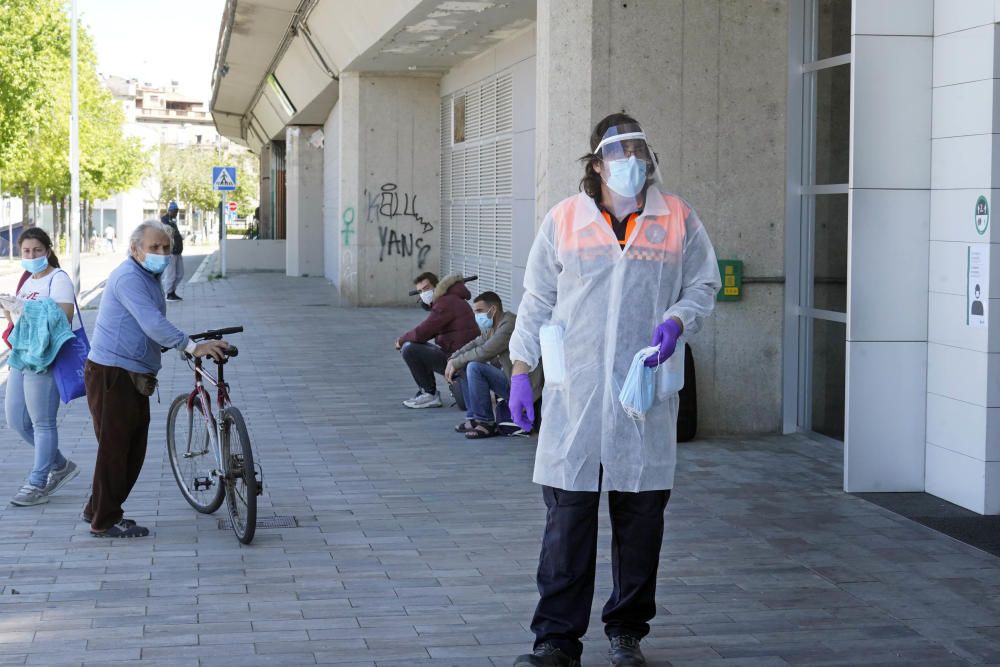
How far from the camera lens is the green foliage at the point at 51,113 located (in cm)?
3681

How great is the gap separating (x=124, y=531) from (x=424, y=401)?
5173 millimetres

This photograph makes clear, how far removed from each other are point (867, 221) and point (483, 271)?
12.6 meters

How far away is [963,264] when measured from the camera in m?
7.78

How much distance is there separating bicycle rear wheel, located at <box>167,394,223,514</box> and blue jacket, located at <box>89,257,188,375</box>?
599 mm

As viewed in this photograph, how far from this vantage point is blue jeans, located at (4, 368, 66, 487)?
25.6 ft

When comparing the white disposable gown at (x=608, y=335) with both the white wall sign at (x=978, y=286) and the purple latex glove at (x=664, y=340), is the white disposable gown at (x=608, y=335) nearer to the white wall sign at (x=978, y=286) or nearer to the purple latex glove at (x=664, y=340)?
the purple latex glove at (x=664, y=340)

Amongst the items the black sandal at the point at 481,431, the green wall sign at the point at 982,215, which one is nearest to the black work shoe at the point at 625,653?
the green wall sign at the point at 982,215

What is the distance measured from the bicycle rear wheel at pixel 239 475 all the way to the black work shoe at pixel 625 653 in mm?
2440

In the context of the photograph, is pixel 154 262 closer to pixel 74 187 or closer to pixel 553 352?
pixel 553 352

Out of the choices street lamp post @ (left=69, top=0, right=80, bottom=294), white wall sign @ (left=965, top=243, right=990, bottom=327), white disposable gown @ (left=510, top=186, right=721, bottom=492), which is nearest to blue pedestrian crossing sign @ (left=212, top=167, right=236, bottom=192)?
street lamp post @ (left=69, top=0, right=80, bottom=294)

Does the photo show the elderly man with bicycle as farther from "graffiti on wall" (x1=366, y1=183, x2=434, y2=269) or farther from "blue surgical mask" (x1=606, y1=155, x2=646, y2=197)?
"graffiti on wall" (x1=366, y1=183, x2=434, y2=269)

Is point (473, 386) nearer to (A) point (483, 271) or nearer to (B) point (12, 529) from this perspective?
(B) point (12, 529)

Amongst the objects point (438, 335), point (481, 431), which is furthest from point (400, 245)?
point (481, 431)

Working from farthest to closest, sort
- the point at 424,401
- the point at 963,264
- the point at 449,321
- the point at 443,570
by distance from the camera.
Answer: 1. the point at 424,401
2. the point at 449,321
3. the point at 963,264
4. the point at 443,570
